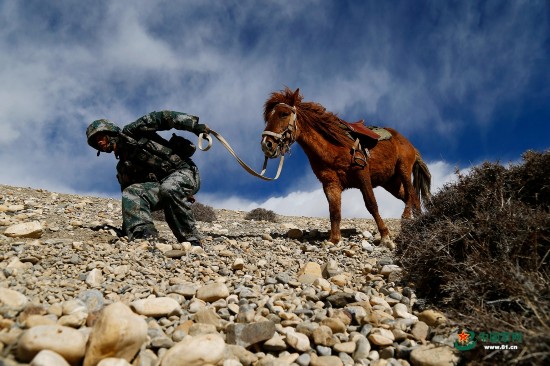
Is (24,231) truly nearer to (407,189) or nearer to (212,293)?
(212,293)

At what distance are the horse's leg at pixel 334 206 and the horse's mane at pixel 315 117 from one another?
2.46 feet

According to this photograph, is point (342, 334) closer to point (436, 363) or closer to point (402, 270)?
point (436, 363)

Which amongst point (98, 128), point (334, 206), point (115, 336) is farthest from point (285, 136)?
point (115, 336)

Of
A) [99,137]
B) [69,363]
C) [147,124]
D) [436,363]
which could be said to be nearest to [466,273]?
[436,363]

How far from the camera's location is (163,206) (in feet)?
17.3

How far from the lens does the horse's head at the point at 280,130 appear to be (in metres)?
5.62

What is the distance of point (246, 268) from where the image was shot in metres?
3.89

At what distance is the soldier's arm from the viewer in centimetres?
525

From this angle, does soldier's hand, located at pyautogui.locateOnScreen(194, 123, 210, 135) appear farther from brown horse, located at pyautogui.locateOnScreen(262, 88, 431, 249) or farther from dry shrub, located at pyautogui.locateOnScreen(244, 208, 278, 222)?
dry shrub, located at pyautogui.locateOnScreen(244, 208, 278, 222)

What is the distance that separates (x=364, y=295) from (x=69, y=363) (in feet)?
6.94

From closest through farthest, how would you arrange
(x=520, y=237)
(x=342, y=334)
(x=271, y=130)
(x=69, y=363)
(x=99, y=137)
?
(x=69, y=363) → (x=342, y=334) → (x=520, y=237) → (x=99, y=137) → (x=271, y=130)

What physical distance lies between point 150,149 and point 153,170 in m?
0.33

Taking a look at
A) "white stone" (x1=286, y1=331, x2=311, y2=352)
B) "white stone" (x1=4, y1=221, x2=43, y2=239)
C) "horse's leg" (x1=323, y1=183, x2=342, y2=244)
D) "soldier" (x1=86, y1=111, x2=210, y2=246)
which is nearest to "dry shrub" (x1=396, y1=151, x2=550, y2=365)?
"white stone" (x1=286, y1=331, x2=311, y2=352)

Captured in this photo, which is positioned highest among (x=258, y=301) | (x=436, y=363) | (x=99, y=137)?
(x=99, y=137)
